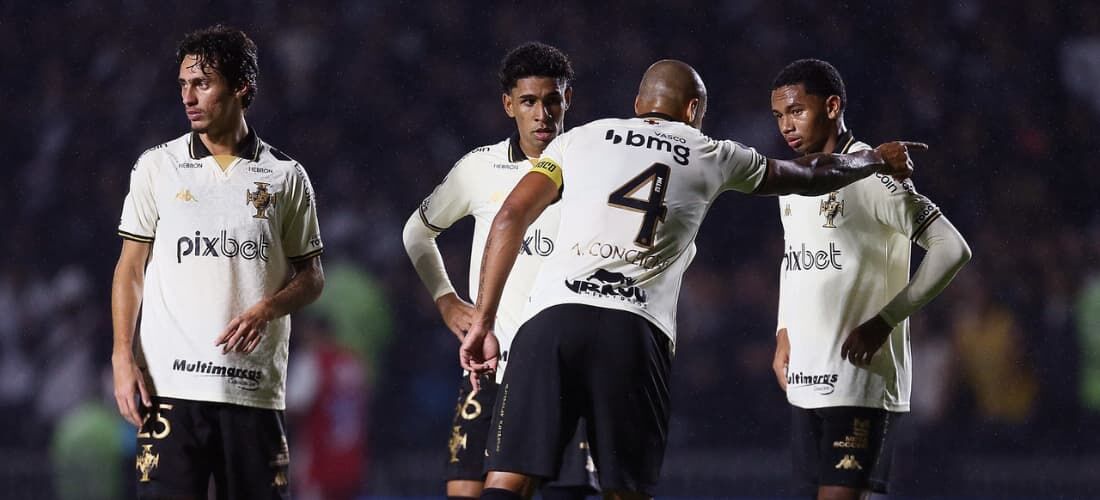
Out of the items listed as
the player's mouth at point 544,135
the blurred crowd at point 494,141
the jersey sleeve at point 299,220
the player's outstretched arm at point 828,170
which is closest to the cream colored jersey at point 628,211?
the player's outstretched arm at point 828,170

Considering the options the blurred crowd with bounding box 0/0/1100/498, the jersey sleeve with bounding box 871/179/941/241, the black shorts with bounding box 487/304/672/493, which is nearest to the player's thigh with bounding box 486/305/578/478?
the black shorts with bounding box 487/304/672/493

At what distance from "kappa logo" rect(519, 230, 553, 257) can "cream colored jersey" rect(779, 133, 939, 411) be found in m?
1.02

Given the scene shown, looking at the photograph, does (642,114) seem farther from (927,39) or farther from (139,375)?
(927,39)

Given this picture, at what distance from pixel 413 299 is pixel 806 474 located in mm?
6545

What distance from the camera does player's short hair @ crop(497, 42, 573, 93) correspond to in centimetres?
571

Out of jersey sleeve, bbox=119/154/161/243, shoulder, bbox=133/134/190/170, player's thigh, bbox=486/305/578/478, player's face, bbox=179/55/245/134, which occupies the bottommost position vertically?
player's thigh, bbox=486/305/578/478

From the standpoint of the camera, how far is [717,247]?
1186 cm

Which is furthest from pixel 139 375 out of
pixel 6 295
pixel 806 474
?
pixel 6 295

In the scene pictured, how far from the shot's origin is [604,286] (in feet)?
14.3

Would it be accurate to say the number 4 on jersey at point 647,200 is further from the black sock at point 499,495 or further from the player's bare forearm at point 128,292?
the player's bare forearm at point 128,292

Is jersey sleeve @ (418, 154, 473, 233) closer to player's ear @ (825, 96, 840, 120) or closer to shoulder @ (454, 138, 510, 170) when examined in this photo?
shoulder @ (454, 138, 510, 170)

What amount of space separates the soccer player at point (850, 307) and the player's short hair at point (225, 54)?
88.9 inches

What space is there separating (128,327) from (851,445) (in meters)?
2.75

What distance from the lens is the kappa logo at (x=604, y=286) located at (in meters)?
4.36
